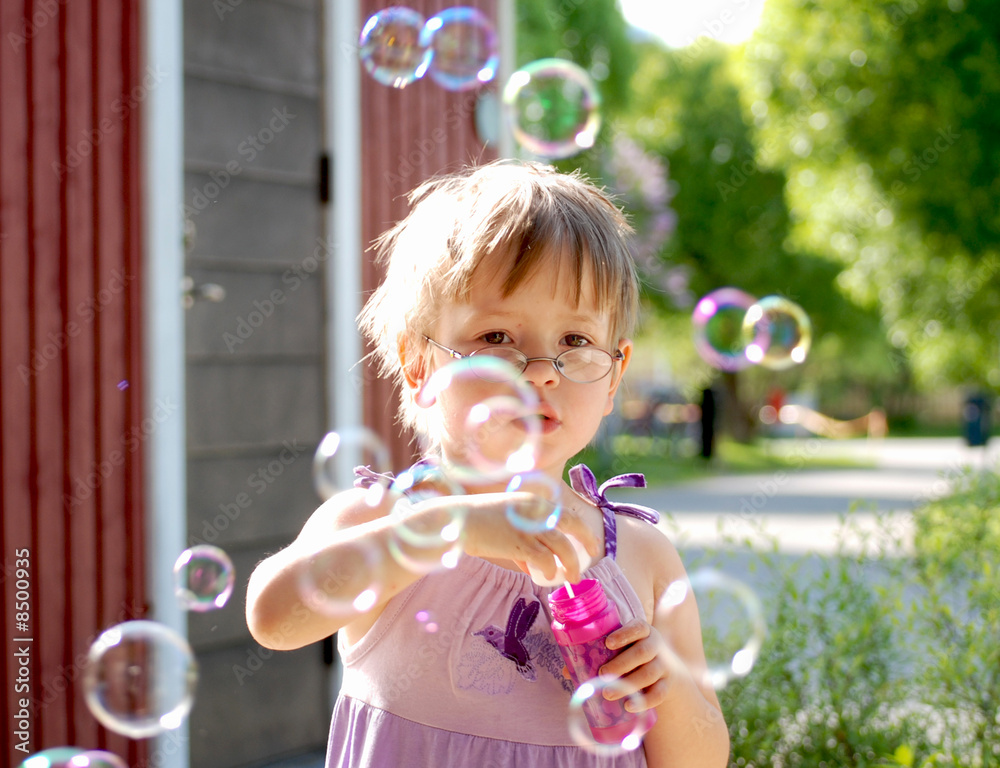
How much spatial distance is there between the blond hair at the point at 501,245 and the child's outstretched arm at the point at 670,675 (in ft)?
1.15

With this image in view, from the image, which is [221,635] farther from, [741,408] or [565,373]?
[741,408]

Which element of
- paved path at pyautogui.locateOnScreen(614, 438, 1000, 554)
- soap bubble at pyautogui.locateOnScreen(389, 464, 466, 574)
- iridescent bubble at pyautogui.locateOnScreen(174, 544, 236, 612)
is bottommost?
paved path at pyautogui.locateOnScreen(614, 438, 1000, 554)

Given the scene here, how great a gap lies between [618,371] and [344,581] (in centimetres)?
56

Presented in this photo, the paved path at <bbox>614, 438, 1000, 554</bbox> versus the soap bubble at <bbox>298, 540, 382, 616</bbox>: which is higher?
the soap bubble at <bbox>298, 540, 382, 616</bbox>

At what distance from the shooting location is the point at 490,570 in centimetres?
147

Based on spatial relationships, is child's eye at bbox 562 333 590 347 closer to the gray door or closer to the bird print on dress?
the bird print on dress

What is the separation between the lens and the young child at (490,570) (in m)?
1.30

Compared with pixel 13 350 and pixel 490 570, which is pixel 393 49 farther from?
pixel 490 570

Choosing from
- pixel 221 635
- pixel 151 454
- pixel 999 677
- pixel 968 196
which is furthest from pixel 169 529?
pixel 968 196

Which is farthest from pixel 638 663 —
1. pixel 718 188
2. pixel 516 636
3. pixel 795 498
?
pixel 718 188

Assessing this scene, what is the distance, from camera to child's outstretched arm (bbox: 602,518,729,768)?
1316 mm

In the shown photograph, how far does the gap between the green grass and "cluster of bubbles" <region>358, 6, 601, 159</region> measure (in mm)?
10585

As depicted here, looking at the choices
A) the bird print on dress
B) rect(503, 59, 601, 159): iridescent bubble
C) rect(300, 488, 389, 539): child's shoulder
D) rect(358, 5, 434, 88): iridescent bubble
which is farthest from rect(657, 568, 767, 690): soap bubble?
rect(358, 5, 434, 88): iridescent bubble

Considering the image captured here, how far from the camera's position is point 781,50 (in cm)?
990
